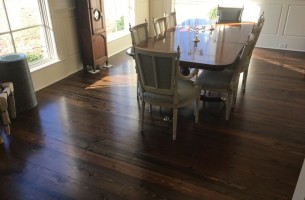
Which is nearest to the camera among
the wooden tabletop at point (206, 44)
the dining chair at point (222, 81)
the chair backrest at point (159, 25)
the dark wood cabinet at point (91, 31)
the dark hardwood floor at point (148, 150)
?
the dark hardwood floor at point (148, 150)

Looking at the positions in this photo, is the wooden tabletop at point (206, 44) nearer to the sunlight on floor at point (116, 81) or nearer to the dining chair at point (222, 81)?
the dining chair at point (222, 81)

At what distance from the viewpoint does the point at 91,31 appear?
3.83 metres

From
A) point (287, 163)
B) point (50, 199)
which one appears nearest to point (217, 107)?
point (287, 163)

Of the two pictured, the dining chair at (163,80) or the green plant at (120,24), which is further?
the green plant at (120,24)

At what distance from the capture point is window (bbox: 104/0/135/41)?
193 inches

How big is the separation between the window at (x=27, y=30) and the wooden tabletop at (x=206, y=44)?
1.58 metres

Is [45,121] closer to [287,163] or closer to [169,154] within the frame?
[169,154]

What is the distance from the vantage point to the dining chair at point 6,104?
90.9 inches

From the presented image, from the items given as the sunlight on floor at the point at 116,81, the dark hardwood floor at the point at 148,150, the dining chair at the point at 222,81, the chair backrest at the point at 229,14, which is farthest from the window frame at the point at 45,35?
the chair backrest at the point at 229,14

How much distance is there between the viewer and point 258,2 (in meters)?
5.08

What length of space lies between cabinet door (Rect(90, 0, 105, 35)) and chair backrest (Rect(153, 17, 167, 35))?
A: 3.36 ft

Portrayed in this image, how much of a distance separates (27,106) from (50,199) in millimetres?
1479

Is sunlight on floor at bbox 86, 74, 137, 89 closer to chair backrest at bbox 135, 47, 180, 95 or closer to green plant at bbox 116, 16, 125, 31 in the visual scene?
chair backrest at bbox 135, 47, 180, 95

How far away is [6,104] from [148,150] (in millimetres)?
1378
